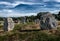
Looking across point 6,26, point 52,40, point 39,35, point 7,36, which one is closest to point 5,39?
point 7,36

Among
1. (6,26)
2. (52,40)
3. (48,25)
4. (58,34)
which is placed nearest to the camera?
(52,40)

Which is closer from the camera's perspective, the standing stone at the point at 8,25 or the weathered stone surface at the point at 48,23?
the weathered stone surface at the point at 48,23

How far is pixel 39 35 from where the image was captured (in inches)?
987

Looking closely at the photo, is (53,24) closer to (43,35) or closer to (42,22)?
(42,22)

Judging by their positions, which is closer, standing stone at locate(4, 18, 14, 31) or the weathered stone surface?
the weathered stone surface

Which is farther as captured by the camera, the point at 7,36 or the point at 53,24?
the point at 53,24

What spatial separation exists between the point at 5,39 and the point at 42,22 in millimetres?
8862

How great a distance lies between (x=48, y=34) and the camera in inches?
1005

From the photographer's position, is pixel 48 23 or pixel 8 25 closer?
pixel 48 23

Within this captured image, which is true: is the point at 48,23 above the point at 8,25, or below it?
above

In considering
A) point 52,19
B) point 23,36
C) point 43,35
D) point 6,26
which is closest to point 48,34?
point 43,35

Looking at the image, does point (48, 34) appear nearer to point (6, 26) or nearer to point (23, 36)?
point (23, 36)

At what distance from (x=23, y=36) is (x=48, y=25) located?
7110mm

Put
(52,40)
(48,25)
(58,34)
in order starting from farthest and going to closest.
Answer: (48,25) < (58,34) < (52,40)
